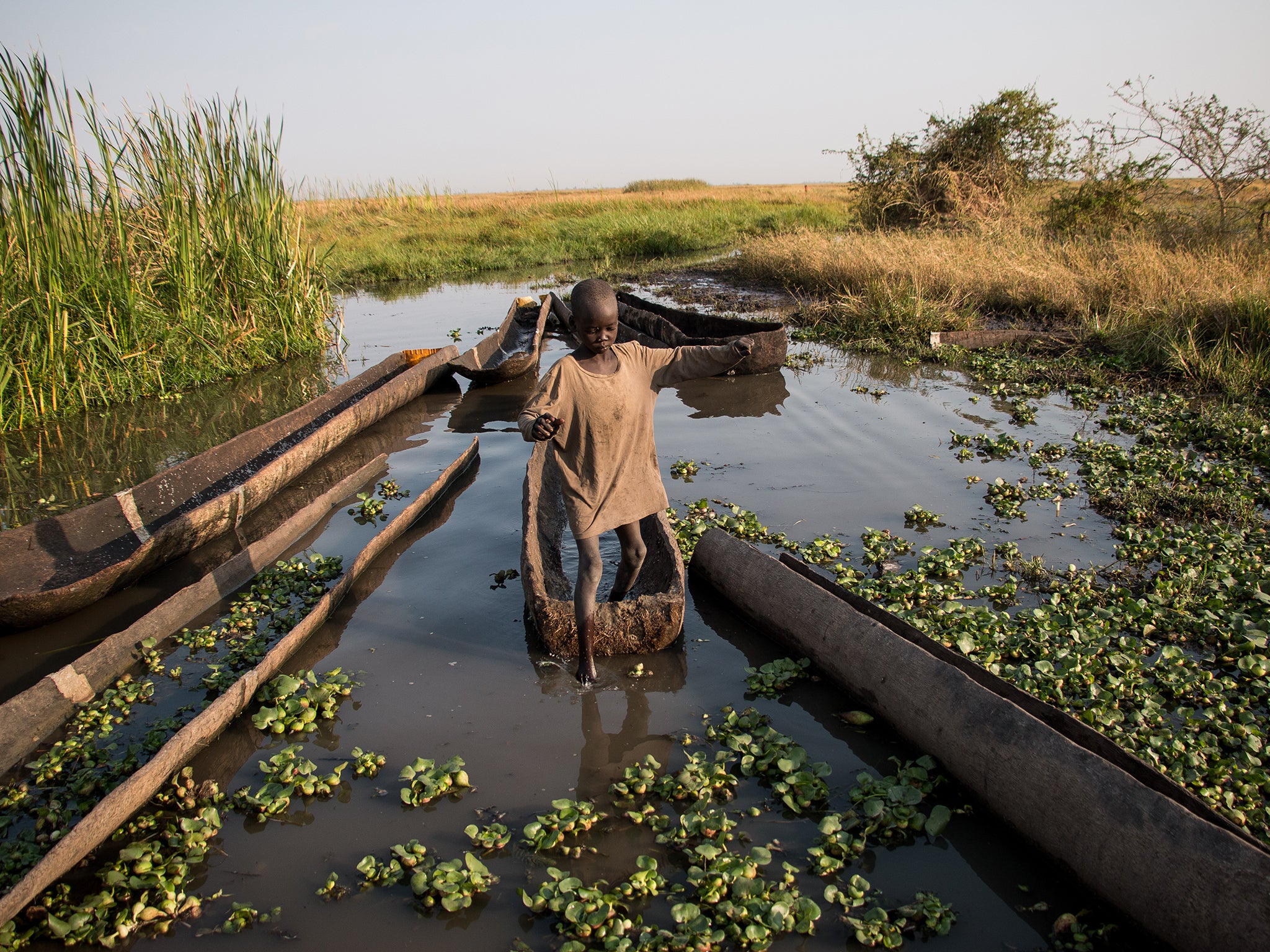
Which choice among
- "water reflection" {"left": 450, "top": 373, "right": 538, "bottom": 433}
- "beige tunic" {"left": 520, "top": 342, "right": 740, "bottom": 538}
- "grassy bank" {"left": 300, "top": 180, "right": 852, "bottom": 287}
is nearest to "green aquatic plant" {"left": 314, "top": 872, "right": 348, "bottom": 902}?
"beige tunic" {"left": 520, "top": 342, "right": 740, "bottom": 538}

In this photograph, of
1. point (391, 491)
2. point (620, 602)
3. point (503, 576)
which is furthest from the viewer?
point (391, 491)

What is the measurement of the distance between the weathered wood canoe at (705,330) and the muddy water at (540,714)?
231 cm

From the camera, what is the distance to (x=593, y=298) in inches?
129

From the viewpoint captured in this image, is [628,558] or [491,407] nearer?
[628,558]

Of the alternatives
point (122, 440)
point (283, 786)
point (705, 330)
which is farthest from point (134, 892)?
point (705, 330)

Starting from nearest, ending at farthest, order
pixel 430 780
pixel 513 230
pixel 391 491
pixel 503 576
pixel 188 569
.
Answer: pixel 430 780
pixel 503 576
pixel 188 569
pixel 391 491
pixel 513 230

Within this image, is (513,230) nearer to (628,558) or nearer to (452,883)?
(628,558)

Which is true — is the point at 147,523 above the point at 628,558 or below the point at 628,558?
below

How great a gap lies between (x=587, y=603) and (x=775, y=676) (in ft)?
3.22

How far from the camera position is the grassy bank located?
946 inches

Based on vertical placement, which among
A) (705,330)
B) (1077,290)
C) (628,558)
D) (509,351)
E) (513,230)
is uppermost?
(513,230)

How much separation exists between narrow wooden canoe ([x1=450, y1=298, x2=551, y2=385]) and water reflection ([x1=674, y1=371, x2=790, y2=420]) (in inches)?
89.1

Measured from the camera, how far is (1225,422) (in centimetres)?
692

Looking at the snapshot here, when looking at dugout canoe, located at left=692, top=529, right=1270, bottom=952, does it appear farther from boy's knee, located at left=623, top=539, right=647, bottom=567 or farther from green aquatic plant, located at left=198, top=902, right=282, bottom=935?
green aquatic plant, located at left=198, top=902, right=282, bottom=935
